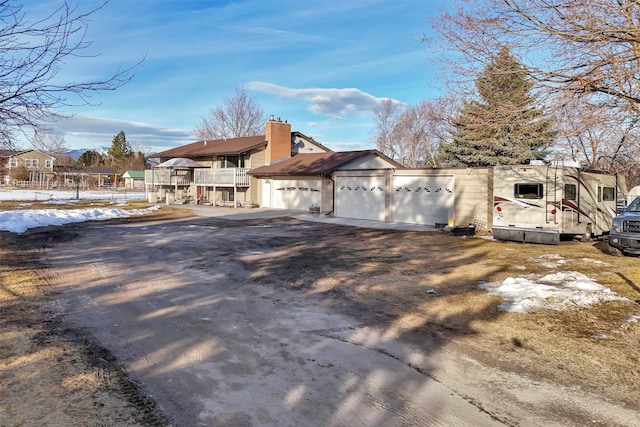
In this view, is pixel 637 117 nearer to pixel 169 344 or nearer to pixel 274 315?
pixel 274 315

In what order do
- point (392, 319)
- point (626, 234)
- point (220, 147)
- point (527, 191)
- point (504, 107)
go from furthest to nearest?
point (220, 147), point (527, 191), point (626, 234), point (504, 107), point (392, 319)

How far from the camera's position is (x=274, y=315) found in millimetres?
6660

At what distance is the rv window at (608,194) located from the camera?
Result: 1634cm

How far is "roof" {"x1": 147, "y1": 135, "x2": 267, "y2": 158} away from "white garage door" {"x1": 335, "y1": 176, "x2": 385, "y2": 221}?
1012 cm

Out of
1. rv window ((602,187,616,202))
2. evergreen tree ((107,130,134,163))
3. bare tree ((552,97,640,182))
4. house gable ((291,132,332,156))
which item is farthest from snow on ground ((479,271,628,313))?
evergreen tree ((107,130,134,163))

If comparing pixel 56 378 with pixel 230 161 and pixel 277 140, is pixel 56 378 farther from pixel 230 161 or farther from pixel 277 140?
pixel 230 161

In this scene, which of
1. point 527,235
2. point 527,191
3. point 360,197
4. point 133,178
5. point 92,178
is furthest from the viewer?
point 92,178

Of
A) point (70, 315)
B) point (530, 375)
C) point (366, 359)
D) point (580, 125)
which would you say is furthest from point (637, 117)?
point (70, 315)

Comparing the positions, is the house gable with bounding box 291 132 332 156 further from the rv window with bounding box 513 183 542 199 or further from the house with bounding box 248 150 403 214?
the rv window with bounding box 513 183 542 199

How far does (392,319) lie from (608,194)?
14387 mm

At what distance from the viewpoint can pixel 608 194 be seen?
54.8ft

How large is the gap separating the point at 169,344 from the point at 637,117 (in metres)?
8.90

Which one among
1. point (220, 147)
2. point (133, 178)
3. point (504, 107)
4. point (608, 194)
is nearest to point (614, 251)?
point (608, 194)

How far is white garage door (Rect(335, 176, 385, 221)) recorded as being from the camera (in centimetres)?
2323
